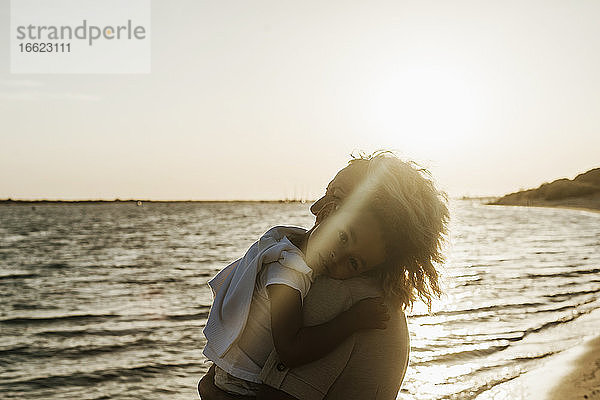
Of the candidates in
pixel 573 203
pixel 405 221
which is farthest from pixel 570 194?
pixel 405 221

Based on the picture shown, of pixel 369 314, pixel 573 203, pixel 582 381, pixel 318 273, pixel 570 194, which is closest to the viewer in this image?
pixel 369 314

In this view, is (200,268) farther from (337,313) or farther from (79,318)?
(337,313)

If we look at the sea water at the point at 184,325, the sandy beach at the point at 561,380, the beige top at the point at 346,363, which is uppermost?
the beige top at the point at 346,363

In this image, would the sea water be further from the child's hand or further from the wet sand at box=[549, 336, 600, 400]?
the wet sand at box=[549, 336, 600, 400]

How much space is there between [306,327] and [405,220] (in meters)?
0.44

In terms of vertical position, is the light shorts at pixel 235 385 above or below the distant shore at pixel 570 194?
above

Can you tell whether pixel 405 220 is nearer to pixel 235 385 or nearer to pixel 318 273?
pixel 318 273

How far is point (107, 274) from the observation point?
96.3 ft

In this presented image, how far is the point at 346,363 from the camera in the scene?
2.07 metres

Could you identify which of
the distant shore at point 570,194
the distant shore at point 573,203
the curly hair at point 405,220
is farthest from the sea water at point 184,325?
the distant shore at point 570,194

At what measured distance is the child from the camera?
205 cm

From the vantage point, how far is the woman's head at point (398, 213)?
6.87 ft

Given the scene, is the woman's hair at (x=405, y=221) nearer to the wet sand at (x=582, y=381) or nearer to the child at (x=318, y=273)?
the child at (x=318, y=273)

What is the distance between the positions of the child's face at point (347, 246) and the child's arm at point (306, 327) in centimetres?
12
